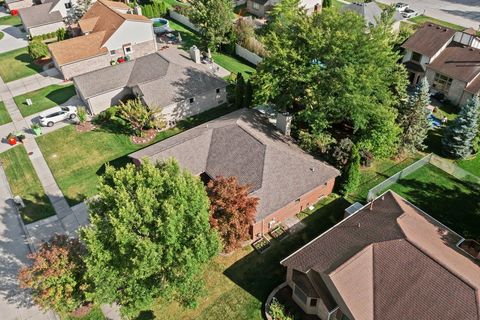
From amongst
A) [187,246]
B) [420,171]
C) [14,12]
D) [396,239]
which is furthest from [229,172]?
[14,12]

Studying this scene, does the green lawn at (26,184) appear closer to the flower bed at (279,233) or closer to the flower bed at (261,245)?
the flower bed at (261,245)

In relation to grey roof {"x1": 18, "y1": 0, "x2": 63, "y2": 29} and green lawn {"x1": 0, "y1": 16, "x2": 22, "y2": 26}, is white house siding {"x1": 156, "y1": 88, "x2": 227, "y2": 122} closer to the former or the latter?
grey roof {"x1": 18, "y1": 0, "x2": 63, "y2": 29}

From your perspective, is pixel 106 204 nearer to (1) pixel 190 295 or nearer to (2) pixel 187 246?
(2) pixel 187 246

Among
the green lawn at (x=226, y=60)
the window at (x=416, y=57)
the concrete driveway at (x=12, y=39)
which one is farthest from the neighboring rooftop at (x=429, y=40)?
the concrete driveway at (x=12, y=39)

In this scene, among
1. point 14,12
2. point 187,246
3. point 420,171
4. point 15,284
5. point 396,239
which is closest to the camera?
point 187,246

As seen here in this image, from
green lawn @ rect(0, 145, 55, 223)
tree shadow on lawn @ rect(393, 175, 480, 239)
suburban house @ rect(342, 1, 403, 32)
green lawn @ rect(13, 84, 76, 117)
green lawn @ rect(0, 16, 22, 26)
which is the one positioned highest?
suburban house @ rect(342, 1, 403, 32)

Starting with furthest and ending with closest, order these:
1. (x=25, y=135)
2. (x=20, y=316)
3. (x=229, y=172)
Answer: (x=25, y=135)
(x=229, y=172)
(x=20, y=316)

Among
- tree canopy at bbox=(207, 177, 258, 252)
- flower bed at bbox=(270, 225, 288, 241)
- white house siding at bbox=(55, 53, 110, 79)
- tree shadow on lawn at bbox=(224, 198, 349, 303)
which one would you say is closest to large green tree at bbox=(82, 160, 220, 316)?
tree canopy at bbox=(207, 177, 258, 252)

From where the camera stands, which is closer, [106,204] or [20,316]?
[106,204]
